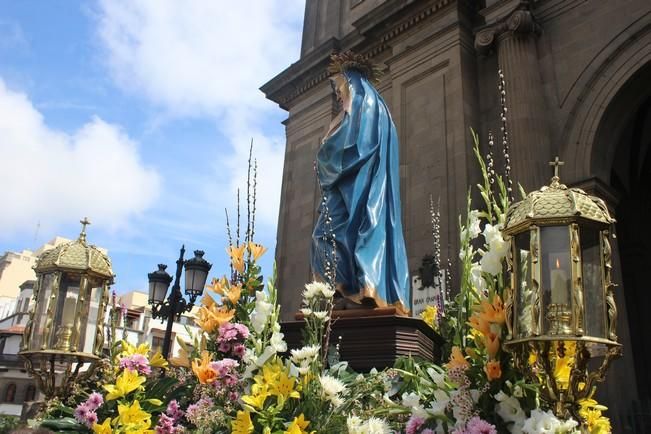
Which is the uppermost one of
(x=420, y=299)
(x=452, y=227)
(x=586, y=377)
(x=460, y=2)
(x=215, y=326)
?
(x=460, y=2)

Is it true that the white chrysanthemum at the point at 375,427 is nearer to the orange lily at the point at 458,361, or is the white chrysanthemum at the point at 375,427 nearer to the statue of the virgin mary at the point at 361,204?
the orange lily at the point at 458,361

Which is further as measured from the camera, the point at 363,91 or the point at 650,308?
the point at 650,308

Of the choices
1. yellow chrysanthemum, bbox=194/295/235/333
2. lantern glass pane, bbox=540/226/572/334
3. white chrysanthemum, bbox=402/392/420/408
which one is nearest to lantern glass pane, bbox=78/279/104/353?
yellow chrysanthemum, bbox=194/295/235/333

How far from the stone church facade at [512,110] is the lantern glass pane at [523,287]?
254 inches

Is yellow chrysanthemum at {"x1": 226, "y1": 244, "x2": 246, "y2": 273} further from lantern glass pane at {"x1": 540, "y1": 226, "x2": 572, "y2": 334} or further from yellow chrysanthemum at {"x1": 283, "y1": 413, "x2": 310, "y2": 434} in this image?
lantern glass pane at {"x1": 540, "y1": 226, "x2": 572, "y2": 334}

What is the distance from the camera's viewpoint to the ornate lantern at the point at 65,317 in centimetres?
350

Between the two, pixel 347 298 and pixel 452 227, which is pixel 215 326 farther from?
pixel 452 227

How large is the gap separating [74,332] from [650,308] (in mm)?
11973

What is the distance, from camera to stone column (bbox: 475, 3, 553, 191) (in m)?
8.95

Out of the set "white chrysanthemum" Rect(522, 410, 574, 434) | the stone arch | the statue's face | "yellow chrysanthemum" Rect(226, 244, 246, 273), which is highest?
the stone arch

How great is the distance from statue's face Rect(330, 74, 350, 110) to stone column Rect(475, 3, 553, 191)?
12.8 feet

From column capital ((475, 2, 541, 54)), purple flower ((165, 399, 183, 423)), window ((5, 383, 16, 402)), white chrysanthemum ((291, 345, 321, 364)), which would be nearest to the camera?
white chrysanthemum ((291, 345, 321, 364))

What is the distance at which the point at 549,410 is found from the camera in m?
2.10

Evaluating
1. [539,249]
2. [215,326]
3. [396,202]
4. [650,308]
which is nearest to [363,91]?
[396,202]
